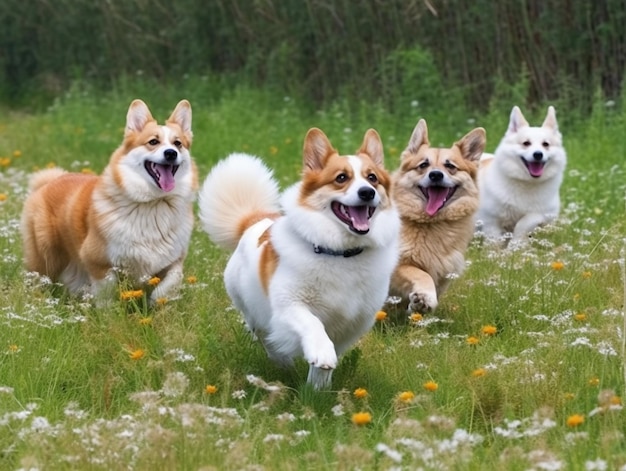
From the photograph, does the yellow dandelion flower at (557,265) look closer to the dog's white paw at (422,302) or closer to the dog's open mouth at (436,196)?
the dog's white paw at (422,302)

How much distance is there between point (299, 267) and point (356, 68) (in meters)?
8.63

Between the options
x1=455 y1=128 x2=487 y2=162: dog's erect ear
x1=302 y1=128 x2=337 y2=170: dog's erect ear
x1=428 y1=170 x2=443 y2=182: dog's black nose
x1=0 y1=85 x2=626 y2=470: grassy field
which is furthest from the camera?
x1=455 y1=128 x2=487 y2=162: dog's erect ear

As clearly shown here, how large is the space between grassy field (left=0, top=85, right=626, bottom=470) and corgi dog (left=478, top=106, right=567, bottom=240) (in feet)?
2.43

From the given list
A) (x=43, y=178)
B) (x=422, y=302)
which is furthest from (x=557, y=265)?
(x=43, y=178)

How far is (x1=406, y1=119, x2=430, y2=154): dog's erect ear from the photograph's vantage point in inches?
259

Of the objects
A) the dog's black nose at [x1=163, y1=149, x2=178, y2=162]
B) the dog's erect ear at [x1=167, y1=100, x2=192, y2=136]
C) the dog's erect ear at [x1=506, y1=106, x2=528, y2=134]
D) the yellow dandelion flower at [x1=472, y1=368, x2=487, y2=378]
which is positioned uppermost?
the dog's erect ear at [x1=167, y1=100, x2=192, y2=136]

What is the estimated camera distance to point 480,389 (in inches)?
172

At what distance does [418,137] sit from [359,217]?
2.07m

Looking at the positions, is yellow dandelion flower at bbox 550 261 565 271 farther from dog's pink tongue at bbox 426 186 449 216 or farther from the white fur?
the white fur

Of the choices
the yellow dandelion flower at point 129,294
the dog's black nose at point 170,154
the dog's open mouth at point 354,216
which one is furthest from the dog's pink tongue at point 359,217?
the dog's black nose at point 170,154

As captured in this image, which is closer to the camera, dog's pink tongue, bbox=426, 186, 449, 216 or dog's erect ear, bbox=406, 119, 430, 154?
dog's pink tongue, bbox=426, 186, 449, 216

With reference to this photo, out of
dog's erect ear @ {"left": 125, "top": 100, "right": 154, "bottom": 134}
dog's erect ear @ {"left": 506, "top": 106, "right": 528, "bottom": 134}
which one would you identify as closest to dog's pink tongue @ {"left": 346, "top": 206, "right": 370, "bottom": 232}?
dog's erect ear @ {"left": 125, "top": 100, "right": 154, "bottom": 134}

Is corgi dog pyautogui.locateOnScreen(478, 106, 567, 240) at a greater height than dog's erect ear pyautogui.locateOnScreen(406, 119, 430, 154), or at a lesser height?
lesser

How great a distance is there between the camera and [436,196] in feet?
20.9
